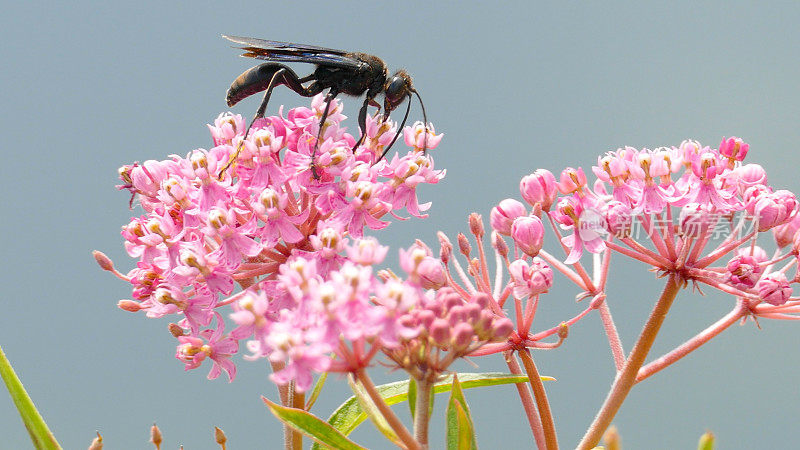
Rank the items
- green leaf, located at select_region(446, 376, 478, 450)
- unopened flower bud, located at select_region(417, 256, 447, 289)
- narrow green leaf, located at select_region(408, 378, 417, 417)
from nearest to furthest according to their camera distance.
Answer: green leaf, located at select_region(446, 376, 478, 450), unopened flower bud, located at select_region(417, 256, 447, 289), narrow green leaf, located at select_region(408, 378, 417, 417)

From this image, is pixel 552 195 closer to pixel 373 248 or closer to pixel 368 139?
pixel 368 139

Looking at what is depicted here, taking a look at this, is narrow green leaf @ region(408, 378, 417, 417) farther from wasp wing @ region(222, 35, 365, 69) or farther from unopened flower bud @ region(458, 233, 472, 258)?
wasp wing @ region(222, 35, 365, 69)

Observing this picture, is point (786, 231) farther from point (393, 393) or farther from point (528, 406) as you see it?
point (393, 393)

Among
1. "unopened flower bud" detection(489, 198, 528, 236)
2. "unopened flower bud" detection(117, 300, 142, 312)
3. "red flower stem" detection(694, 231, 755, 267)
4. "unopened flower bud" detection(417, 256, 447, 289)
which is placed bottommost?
"unopened flower bud" detection(117, 300, 142, 312)

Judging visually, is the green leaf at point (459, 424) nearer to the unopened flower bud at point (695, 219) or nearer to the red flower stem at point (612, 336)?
the red flower stem at point (612, 336)

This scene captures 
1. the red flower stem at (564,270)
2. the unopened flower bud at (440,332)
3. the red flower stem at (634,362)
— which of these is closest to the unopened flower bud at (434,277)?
the unopened flower bud at (440,332)

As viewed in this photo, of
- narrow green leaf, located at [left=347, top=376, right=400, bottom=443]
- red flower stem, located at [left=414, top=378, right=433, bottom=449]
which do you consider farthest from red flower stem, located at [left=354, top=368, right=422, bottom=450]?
narrow green leaf, located at [left=347, top=376, right=400, bottom=443]

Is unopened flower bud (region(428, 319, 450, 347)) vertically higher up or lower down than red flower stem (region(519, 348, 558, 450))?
higher up
